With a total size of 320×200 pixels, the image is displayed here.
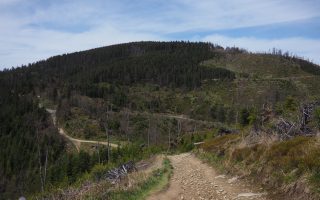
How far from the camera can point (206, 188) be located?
1255 centimetres

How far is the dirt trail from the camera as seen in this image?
11.1 meters

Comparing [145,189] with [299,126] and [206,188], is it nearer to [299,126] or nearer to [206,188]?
[206,188]

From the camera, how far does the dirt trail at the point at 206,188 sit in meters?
11.1

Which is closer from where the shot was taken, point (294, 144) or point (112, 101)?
point (294, 144)

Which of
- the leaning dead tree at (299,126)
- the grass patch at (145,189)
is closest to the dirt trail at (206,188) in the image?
the grass patch at (145,189)

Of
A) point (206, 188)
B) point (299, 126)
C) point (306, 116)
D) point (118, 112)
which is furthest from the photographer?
point (118, 112)

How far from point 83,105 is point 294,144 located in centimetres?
13535

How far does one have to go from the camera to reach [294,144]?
484 inches

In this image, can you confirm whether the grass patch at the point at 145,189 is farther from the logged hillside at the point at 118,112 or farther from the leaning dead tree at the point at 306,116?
the logged hillside at the point at 118,112

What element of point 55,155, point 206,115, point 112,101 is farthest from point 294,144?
point 112,101

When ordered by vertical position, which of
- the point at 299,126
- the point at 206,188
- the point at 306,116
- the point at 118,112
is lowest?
the point at 118,112

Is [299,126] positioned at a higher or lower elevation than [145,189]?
higher

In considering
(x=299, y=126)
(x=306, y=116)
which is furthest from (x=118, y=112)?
(x=299, y=126)

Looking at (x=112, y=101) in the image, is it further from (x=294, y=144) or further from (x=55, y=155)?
(x=294, y=144)
